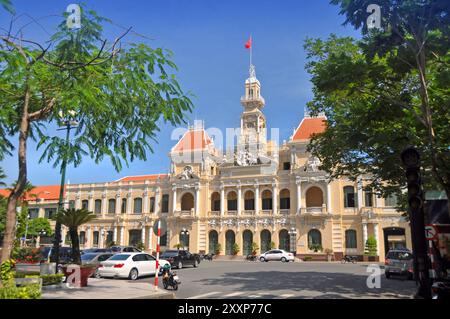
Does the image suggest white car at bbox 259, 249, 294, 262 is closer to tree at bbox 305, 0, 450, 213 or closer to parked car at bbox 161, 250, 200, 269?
parked car at bbox 161, 250, 200, 269

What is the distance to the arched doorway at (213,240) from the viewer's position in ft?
166

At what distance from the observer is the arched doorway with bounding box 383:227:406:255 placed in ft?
140

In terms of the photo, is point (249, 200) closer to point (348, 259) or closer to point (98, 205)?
point (348, 259)

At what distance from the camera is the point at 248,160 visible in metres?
50.8

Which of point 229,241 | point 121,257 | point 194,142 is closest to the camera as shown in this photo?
point 121,257

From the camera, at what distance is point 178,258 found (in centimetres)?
2894

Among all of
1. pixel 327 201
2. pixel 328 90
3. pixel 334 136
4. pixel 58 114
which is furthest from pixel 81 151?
pixel 327 201

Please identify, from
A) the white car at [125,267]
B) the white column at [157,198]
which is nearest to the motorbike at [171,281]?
the white car at [125,267]

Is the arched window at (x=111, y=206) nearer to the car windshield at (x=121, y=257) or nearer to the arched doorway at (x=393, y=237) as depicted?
the arched doorway at (x=393, y=237)

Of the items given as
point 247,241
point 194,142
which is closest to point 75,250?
point 247,241

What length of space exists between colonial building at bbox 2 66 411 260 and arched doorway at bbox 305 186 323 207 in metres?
0.12

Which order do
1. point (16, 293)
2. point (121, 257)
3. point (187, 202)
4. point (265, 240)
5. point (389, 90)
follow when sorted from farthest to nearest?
point (187, 202), point (265, 240), point (121, 257), point (389, 90), point (16, 293)

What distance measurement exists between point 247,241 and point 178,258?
69.8 ft

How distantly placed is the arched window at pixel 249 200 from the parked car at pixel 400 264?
98.8 ft
